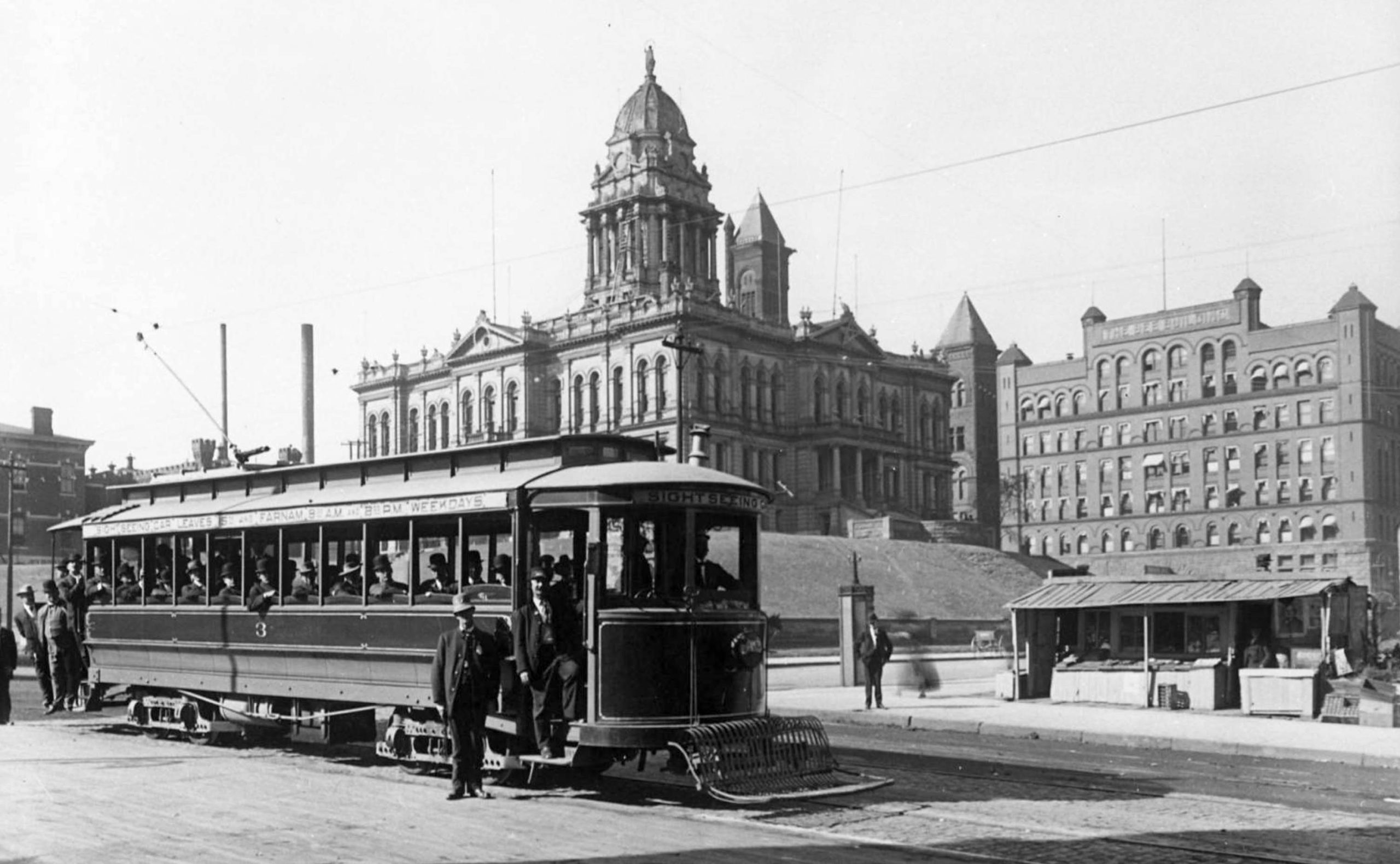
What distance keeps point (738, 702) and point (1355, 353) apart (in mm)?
83446

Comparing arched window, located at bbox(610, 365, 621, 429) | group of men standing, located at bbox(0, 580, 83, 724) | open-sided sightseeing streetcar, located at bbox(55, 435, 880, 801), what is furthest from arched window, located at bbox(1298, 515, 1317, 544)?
open-sided sightseeing streetcar, located at bbox(55, 435, 880, 801)

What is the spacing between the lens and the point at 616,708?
1238cm

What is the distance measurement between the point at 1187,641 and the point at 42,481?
80.4 m

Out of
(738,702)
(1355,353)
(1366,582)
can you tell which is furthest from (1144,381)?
(738,702)

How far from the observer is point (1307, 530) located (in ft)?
287

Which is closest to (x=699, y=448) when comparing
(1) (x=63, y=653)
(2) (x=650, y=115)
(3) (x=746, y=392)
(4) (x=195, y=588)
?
(4) (x=195, y=588)

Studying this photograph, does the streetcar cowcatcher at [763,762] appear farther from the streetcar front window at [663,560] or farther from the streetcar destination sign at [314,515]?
the streetcar destination sign at [314,515]

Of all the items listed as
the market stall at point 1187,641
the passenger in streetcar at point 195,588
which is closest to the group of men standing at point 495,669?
the passenger in streetcar at point 195,588

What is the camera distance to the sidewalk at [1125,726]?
18.5m

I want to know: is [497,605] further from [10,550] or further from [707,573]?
[10,550]

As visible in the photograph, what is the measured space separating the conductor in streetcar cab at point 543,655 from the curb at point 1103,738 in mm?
9565

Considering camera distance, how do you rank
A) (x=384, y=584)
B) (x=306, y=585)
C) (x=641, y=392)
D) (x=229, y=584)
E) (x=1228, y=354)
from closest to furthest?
(x=384, y=584), (x=306, y=585), (x=229, y=584), (x=641, y=392), (x=1228, y=354)

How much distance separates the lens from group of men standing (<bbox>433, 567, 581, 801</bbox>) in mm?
12523

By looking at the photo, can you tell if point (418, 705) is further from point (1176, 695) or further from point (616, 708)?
point (1176, 695)
